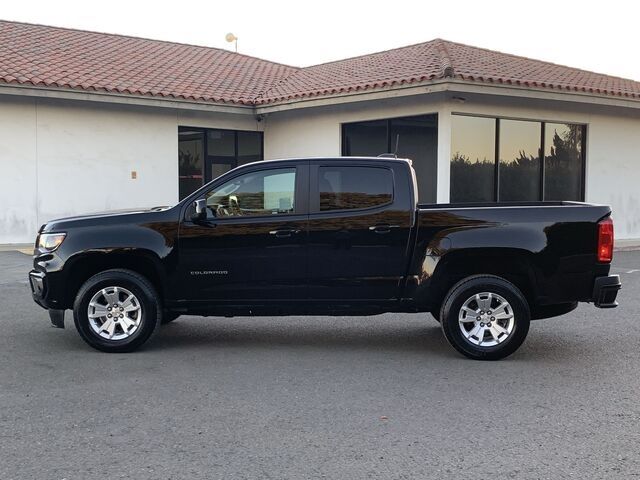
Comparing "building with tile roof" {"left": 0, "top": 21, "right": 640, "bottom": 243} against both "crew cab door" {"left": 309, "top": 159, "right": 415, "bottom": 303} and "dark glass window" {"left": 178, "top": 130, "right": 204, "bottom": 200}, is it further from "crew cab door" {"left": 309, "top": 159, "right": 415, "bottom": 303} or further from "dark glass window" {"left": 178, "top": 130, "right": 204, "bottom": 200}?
"crew cab door" {"left": 309, "top": 159, "right": 415, "bottom": 303}

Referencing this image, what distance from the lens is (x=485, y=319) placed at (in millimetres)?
6734

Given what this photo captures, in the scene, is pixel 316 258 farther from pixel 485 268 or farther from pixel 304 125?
pixel 304 125

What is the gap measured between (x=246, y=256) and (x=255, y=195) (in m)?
0.65

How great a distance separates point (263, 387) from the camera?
574cm

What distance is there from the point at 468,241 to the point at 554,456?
280cm

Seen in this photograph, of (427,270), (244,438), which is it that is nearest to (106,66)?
(427,270)

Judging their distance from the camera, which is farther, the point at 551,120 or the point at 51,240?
the point at 551,120

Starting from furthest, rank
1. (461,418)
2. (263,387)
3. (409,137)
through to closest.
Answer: (409,137) → (263,387) → (461,418)

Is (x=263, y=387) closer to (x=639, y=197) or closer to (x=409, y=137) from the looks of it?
(x=409, y=137)

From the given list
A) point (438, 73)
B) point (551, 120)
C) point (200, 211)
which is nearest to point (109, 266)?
point (200, 211)

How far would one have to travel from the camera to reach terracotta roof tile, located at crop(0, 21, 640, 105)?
15.5 m

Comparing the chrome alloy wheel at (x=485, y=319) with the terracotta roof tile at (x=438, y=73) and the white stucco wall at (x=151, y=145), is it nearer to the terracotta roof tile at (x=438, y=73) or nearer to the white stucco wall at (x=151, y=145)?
the terracotta roof tile at (x=438, y=73)

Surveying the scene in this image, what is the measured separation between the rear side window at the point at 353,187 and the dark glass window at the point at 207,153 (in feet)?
37.8

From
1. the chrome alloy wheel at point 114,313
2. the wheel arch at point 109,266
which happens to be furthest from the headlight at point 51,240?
the chrome alloy wheel at point 114,313
